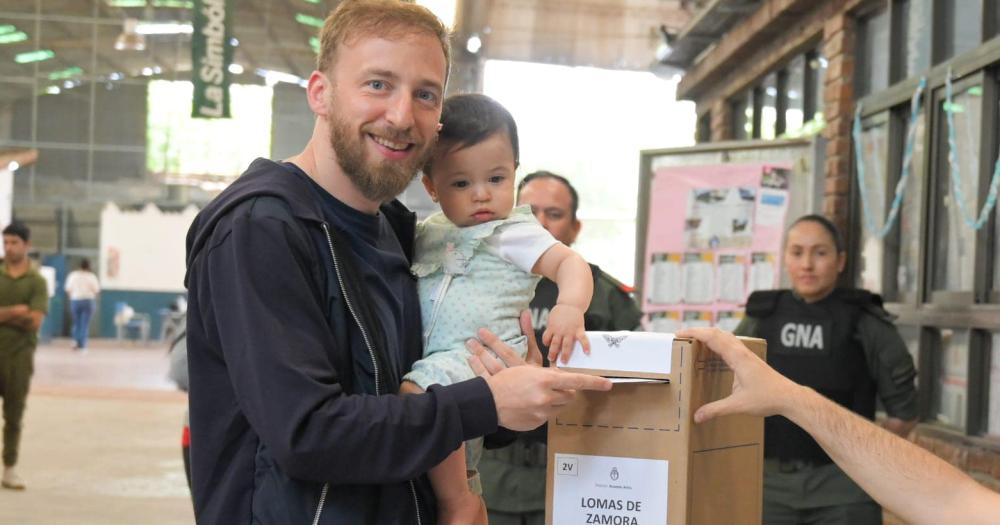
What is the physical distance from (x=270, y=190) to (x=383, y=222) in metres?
0.35

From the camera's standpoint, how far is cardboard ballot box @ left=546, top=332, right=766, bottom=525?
1.95m

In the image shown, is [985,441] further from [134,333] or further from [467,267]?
[134,333]

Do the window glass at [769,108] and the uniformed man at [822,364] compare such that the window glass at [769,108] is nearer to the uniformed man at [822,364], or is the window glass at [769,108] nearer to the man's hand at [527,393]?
the uniformed man at [822,364]

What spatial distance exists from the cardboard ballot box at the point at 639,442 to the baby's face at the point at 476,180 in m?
0.47

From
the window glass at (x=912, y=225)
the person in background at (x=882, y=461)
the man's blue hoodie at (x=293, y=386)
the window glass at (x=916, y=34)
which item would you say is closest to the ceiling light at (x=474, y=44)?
the window glass at (x=916, y=34)

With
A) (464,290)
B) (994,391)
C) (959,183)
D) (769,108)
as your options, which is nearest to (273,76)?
(769,108)

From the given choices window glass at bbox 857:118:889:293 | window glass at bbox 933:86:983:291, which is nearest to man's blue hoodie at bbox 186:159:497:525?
window glass at bbox 933:86:983:291

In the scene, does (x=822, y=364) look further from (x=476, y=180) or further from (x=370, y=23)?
(x=370, y=23)

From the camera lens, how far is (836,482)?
424 centimetres

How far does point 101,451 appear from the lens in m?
9.73

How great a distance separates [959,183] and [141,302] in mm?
20487

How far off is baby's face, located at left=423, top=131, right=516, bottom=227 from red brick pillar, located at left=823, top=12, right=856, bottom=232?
15.7 ft

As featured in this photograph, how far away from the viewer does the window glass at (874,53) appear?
6.59 m

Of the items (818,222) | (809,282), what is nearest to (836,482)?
(809,282)
